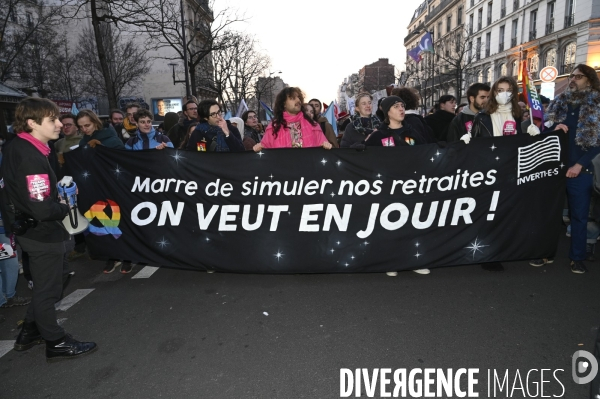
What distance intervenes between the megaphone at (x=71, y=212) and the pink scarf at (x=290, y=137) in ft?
6.87

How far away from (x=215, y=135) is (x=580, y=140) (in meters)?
4.07

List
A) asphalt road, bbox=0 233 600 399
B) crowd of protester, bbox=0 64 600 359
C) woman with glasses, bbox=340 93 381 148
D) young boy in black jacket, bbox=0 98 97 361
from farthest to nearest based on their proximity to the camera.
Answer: woman with glasses, bbox=340 93 381 148
crowd of protester, bbox=0 64 600 359
young boy in black jacket, bbox=0 98 97 361
asphalt road, bbox=0 233 600 399

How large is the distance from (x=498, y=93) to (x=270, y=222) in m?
2.92

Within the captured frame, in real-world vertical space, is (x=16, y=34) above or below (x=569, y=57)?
above

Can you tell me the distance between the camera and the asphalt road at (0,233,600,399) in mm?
2723

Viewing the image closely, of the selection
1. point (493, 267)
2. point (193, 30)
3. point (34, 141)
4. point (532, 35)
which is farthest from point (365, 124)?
point (532, 35)

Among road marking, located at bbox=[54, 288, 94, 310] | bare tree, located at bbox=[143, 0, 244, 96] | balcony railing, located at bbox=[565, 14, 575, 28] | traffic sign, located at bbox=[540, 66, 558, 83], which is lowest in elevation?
road marking, located at bbox=[54, 288, 94, 310]

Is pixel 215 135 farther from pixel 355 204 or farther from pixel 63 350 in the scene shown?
pixel 63 350

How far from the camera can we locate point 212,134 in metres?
4.99

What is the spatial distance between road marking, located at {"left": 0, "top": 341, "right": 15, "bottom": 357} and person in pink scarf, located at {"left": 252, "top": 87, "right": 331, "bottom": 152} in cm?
306

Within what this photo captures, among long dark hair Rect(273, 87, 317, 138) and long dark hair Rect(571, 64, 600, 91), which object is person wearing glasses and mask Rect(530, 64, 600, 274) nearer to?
long dark hair Rect(571, 64, 600, 91)

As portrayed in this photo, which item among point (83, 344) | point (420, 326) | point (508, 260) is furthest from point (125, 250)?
point (508, 260)

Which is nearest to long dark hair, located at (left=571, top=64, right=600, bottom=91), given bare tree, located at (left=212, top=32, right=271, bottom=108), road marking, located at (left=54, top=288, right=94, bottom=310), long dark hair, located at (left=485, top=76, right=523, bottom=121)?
long dark hair, located at (left=485, top=76, right=523, bottom=121)

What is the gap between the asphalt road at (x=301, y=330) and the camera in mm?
2723
